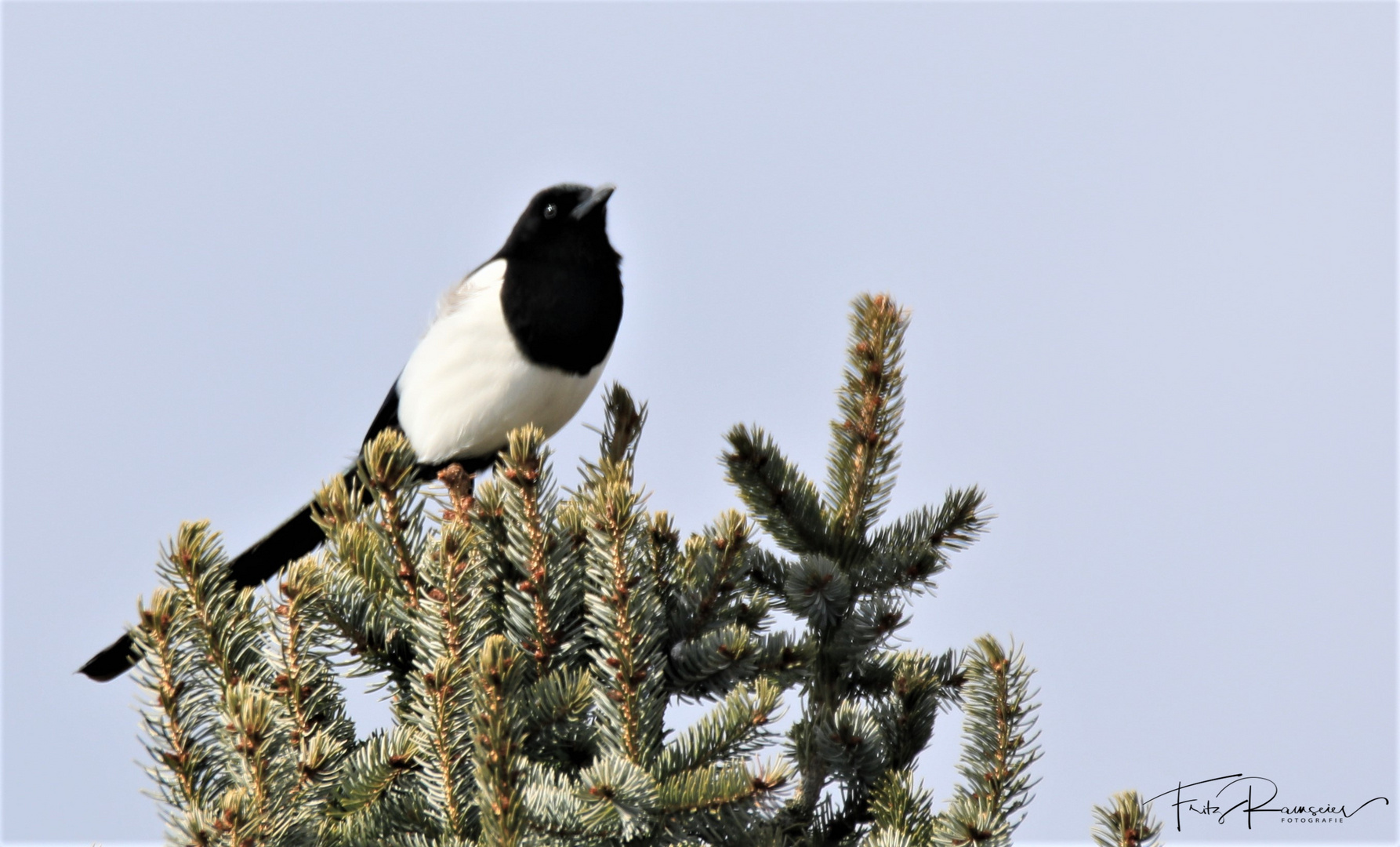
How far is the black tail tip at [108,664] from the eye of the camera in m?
3.22

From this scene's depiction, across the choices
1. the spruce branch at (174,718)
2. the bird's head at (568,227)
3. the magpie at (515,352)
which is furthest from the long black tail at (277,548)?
the spruce branch at (174,718)

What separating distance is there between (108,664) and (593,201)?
2.36 m

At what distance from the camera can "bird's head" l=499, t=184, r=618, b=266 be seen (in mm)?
4707

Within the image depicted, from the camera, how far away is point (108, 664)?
3229 mm

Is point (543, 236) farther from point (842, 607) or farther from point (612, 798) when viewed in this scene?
point (612, 798)

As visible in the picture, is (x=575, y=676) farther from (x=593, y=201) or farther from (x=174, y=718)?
(x=593, y=201)

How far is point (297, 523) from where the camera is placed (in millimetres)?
4402

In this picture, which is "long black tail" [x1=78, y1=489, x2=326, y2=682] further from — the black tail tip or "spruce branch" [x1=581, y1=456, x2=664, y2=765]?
"spruce branch" [x1=581, y1=456, x2=664, y2=765]

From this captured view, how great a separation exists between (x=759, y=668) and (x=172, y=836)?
1.00m

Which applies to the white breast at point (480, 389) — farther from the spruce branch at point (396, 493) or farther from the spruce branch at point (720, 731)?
the spruce branch at point (720, 731)

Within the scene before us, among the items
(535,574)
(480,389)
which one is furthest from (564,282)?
(535,574)

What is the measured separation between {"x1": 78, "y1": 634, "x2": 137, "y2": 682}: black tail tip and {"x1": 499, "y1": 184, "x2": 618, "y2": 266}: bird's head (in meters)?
2.05

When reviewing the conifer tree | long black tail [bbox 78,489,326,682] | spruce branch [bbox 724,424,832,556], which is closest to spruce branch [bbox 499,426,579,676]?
the conifer tree

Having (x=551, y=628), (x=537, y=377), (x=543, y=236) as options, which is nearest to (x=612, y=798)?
(x=551, y=628)
